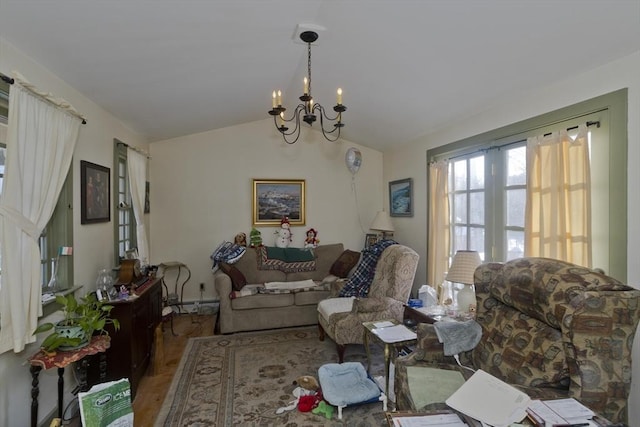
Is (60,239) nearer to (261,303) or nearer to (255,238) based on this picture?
(261,303)

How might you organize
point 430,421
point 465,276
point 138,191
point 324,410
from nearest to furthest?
point 430,421, point 324,410, point 465,276, point 138,191

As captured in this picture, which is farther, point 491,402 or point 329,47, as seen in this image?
point 329,47

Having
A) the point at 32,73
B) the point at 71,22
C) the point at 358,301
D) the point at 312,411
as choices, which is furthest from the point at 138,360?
the point at 71,22

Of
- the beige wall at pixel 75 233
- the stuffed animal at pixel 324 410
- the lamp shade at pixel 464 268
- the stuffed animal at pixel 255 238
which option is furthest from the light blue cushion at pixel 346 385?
the stuffed animal at pixel 255 238

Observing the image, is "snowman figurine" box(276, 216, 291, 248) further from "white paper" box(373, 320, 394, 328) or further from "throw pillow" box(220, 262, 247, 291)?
"white paper" box(373, 320, 394, 328)

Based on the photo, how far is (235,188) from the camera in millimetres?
4902

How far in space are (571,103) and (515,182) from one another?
2.26 feet

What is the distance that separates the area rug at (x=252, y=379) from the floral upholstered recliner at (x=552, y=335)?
833mm

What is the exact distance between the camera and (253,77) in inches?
126

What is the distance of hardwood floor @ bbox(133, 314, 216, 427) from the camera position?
240 centimetres

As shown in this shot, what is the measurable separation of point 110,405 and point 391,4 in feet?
9.29

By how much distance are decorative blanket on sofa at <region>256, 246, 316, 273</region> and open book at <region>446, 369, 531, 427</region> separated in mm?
3301

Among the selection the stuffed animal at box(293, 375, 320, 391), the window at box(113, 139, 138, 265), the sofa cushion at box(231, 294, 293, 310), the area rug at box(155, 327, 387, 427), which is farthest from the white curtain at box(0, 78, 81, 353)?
the sofa cushion at box(231, 294, 293, 310)

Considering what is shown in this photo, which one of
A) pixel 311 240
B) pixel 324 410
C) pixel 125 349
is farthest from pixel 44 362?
pixel 311 240
